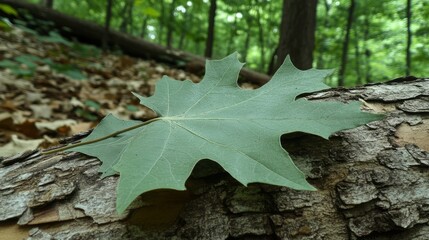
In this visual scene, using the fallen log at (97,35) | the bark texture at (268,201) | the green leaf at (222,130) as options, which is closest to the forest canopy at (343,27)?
the fallen log at (97,35)

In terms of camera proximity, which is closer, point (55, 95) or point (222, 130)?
point (222, 130)

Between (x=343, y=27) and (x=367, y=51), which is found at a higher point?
(x=343, y=27)

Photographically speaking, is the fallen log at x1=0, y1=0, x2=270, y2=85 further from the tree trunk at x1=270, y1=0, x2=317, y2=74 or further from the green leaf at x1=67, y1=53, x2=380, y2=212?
the green leaf at x1=67, y1=53, x2=380, y2=212

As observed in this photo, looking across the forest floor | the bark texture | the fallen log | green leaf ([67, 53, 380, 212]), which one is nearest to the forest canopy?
the fallen log

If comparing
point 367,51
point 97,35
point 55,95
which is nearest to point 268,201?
point 55,95

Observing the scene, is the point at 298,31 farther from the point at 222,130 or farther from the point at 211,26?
the point at 211,26

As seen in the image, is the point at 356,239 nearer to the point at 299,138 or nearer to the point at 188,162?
the point at 299,138
